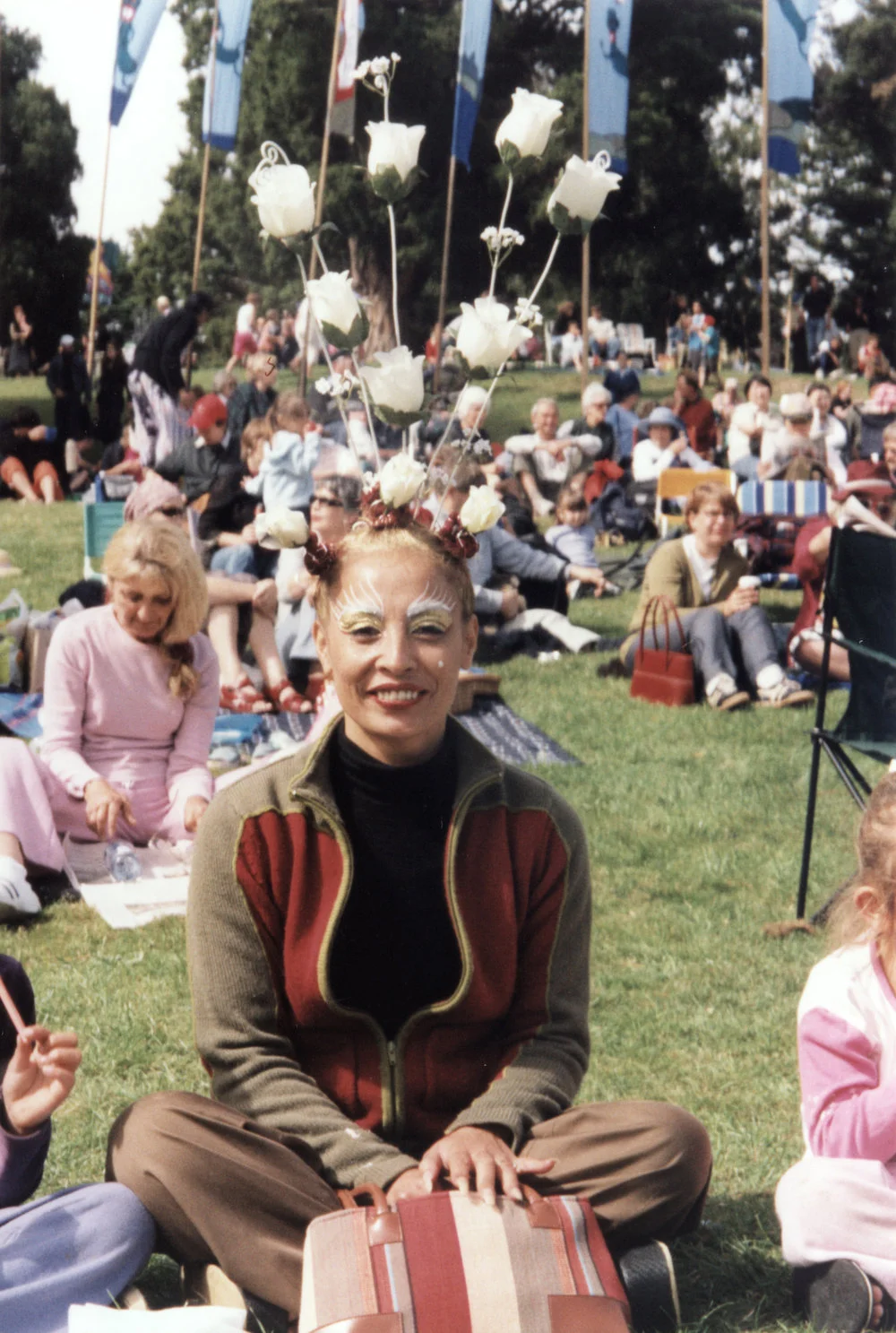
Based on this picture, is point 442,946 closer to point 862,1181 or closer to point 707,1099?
point 862,1181

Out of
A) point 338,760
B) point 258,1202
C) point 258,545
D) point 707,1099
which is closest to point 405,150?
point 338,760

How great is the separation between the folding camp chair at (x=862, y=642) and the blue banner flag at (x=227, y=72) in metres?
12.1

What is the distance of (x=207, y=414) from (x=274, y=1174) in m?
7.83

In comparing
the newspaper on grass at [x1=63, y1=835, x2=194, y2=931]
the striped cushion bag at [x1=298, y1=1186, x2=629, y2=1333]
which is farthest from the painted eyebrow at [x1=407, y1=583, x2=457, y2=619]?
the newspaper on grass at [x1=63, y1=835, x2=194, y2=931]

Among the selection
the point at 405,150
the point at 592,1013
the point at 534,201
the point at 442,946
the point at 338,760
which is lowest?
the point at 592,1013

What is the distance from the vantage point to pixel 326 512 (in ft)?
26.5

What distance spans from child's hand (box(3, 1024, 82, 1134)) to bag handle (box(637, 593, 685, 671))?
240 inches

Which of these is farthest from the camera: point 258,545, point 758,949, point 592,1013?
point 258,545

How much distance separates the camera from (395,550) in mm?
2732

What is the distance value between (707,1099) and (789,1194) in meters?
1.06

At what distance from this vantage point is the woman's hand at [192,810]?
532 centimetres

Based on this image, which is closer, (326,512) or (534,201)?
(326,512)

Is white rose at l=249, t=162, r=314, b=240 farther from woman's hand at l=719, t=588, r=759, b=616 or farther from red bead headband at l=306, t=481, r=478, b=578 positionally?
woman's hand at l=719, t=588, r=759, b=616

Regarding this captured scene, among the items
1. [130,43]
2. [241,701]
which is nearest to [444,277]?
[130,43]
